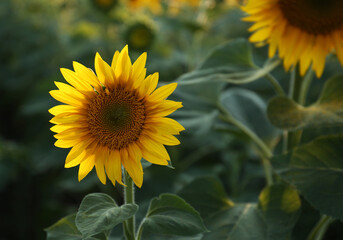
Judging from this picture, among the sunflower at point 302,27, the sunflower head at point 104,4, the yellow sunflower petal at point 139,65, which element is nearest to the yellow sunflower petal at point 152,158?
the yellow sunflower petal at point 139,65

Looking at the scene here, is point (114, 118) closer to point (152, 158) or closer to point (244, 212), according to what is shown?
point (152, 158)

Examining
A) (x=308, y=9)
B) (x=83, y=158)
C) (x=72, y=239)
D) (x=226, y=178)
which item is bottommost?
(x=226, y=178)

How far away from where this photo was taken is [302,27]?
31.4 inches

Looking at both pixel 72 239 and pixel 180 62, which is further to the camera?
pixel 180 62

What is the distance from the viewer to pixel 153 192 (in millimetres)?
1256

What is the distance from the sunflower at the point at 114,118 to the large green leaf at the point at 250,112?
0.47 m

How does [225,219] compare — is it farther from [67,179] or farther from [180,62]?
[180,62]

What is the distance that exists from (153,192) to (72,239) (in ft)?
2.10

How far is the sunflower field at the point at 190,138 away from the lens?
60 cm

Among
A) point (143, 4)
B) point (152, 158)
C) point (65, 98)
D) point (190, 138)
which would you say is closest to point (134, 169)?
point (152, 158)

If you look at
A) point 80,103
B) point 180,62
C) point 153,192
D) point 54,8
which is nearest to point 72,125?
point 80,103

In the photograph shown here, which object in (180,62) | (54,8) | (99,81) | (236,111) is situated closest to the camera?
(99,81)

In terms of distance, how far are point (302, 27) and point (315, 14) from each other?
3 centimetres

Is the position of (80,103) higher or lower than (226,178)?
higher
